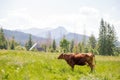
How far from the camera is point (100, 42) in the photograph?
9294 centimetres

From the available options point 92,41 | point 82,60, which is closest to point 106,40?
point 92,41

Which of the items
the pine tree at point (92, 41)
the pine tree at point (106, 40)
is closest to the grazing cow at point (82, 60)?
the pine tree at point (106, 40)

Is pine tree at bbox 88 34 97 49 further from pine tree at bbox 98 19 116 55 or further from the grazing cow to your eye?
the grazing cow

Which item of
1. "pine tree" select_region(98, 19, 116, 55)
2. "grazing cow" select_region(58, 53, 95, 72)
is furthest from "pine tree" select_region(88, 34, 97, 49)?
"grazing cow" select_region(58, 53, 95, 72)

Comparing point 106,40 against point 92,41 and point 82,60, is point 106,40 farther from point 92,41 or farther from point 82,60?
point 82,60

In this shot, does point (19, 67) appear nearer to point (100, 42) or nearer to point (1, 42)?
point (100, 42)

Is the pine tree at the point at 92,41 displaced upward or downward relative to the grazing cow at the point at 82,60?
upward

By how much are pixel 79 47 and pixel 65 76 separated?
117m

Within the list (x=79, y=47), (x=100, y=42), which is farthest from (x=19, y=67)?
(x=79, y=47)

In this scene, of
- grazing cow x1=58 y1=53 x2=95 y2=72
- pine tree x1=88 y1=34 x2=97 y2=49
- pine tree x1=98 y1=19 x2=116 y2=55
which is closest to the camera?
grazing cow x1=58 y1=53 x2=95 y2=72

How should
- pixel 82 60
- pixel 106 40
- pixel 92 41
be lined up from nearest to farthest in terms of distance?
pixel 82 60
pixel 106 40
pixel 92 41

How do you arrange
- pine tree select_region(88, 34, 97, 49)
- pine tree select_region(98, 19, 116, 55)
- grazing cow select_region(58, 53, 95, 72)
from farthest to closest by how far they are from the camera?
pine tree select_region(88, 34, 97, 49), pine tree select_region(98, 19, 116, 55), grazing cow select_region(58, 53, 95, 72)

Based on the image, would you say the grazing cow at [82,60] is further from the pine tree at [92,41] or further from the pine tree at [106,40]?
the pine tree at [92,41]

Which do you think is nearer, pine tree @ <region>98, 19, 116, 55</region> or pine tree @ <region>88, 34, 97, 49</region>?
pine tree @ <region>98, 19, 116, 55</region>
